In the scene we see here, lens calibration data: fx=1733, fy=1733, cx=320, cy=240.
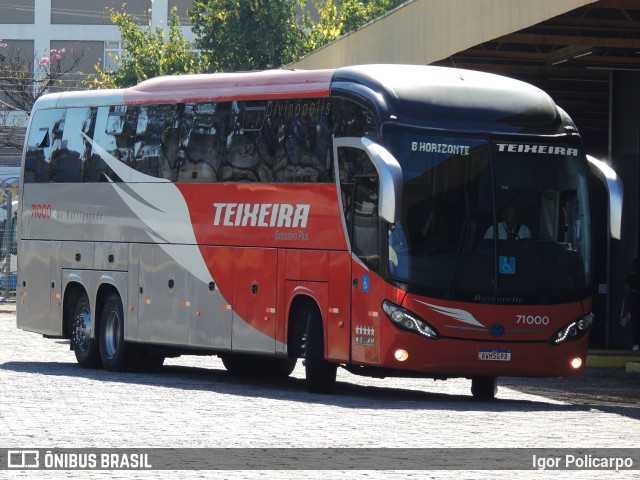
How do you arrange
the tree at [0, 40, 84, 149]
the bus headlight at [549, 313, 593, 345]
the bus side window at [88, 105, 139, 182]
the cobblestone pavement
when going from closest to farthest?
the cobblestone pavement, the bus headlight at [549, 313, 593, 345], the bus side window at [88, 105, 139, 182], the tree at [0, 40, 84, 149]

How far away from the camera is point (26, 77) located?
68.2m

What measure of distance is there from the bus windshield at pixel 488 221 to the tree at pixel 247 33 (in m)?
36.7

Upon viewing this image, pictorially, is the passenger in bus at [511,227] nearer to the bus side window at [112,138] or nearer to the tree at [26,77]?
the bus side window at [112,138]

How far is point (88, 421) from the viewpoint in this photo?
15.1 metres

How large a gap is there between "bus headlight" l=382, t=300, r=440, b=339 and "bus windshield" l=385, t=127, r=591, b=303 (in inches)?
10.8

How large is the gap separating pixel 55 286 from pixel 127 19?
125 ft

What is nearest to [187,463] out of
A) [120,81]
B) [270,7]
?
[270,7]

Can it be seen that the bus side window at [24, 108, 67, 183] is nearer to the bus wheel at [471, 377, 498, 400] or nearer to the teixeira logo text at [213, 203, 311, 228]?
the teixeira logo text at [213, 203, 311, 228]

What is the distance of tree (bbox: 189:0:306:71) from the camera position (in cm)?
5481

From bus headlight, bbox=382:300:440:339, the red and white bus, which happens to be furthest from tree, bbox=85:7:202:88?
bus headlight, bbox=382:300:440:339

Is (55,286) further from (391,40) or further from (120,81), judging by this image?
(120,81)

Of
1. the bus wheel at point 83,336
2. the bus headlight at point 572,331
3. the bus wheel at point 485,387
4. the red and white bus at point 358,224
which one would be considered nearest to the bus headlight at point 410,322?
the red and white bus at point 358,224

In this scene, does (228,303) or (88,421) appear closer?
(88,421)

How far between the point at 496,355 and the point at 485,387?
1863 millimetres
